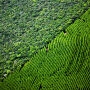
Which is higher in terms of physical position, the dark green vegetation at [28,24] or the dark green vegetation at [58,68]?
the dark green vegetation at [28,24]

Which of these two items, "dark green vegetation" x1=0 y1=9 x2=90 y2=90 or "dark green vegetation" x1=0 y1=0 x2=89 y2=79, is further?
"dark green vegetation" x1=0 y1=0 x2=89 y2=79

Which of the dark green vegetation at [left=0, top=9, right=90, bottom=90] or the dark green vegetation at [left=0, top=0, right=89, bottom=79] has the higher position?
the dark green vegetation at [left=0, top=0, right=89, bottom=79]

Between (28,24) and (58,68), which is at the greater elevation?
(28,24)

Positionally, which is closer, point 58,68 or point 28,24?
point 58,68

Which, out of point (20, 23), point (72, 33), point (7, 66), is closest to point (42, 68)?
point (7, 66)
